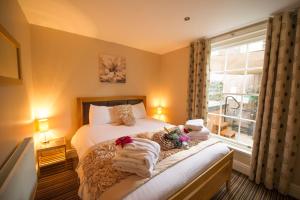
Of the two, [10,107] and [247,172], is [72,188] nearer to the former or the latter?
[10,107]

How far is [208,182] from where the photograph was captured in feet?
4.57

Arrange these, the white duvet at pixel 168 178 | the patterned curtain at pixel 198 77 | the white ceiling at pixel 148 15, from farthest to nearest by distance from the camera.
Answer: the patterned curtain at pixel 198 77 → the white ceiling at pixel 148 15 → the white duvet at pixel 168 178

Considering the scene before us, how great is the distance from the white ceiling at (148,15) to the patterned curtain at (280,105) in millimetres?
319

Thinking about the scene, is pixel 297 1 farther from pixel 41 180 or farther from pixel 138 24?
pixel 41 180

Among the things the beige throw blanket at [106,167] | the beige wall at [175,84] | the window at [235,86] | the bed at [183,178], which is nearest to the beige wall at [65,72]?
the bed at [183,178]

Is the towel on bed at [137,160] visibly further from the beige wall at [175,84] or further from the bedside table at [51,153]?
the beige wall at [175,84]

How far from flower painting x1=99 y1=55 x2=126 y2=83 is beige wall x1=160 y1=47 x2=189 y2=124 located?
1181 mm

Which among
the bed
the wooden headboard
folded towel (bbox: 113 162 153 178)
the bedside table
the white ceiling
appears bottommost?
the bedside table

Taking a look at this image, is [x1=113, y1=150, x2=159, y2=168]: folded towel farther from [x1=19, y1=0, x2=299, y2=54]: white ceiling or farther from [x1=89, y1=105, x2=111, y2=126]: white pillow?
[x1=19, y1=0, x2=299, y2=54]: white ceiling

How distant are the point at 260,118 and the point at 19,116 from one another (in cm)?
305

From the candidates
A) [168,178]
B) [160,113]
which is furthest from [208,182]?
→ [160,113]

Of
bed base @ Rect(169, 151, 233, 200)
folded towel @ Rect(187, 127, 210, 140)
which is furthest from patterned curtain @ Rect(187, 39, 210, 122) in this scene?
bed base @ Rect(169, 151, 233, 200)

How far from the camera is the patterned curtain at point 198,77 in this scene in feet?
8.83

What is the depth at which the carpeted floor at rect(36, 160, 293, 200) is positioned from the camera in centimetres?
174
